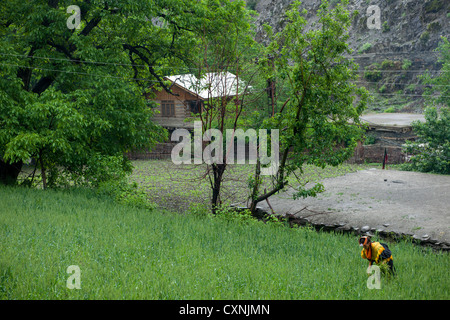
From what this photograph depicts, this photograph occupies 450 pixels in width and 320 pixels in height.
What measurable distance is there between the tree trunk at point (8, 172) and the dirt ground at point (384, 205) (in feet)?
33.9

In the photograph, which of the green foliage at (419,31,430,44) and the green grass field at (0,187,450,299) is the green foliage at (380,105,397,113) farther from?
the green grass field at (0,187,450,299)

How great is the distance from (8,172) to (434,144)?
984 inches

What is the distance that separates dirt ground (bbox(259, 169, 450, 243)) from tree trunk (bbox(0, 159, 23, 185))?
10.3 metres

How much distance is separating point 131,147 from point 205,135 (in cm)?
384

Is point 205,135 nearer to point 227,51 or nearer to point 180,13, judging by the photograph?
Answer: point 227,51

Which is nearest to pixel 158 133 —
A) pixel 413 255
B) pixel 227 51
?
pixel 227 51

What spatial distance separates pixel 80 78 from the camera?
16438 millimetres

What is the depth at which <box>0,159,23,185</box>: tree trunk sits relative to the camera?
634 inches

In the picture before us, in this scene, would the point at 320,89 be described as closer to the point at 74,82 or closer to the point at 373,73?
the point at 74,82

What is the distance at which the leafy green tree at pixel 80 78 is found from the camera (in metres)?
13.7
